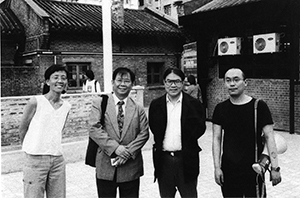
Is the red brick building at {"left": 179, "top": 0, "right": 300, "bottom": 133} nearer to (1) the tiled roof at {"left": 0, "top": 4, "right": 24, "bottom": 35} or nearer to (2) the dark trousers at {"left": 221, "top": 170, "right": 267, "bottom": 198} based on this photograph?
(1) the tiled roof at {"left": 0, "top": 4, "right": 24, "bottom": 35}

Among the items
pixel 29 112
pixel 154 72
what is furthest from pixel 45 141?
pixel 154 72

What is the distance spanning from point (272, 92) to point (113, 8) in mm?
9558

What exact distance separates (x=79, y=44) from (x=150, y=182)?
10.6m

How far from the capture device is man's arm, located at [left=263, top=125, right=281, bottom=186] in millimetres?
3221

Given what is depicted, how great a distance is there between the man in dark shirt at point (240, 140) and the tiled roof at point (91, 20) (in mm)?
12007

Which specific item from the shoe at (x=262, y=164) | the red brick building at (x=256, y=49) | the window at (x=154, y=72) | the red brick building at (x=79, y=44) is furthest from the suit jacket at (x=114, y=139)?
the window at (x=154, y=72)

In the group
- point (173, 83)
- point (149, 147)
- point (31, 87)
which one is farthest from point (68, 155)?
point (31, 87)

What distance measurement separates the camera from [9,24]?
14.7 metres

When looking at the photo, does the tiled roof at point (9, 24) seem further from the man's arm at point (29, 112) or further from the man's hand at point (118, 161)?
the man's hand at point (118, 161)

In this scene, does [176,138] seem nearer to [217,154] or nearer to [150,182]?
[217,154]

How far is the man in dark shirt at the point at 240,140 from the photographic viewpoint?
321 centimetres

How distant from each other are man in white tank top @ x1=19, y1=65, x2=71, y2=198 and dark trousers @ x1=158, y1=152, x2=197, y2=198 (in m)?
1.04

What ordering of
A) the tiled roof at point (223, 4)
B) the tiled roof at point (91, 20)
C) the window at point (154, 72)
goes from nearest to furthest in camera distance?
the tiled roof at point (223, 4) → the tiled roof at point (91, 20) → the window at point (154, 72)

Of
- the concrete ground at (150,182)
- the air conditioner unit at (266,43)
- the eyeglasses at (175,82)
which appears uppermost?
the air conditioner unit at (266,43)
